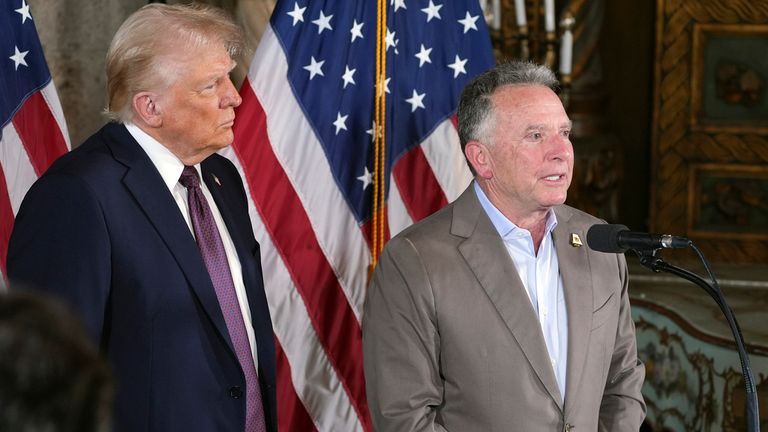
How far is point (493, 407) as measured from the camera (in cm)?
233

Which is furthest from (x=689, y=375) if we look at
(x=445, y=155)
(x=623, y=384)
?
(x=623, y=384)

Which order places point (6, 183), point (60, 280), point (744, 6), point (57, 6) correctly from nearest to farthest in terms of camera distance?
point (60, 280) → point (6, 183) → point (57, 6) → point (744, 6)

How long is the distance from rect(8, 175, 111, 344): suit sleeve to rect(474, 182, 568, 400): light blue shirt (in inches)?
35.6

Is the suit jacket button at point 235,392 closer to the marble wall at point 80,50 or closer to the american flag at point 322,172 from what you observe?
the american flag at point 322,172

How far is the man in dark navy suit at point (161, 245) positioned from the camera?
82.9 inches

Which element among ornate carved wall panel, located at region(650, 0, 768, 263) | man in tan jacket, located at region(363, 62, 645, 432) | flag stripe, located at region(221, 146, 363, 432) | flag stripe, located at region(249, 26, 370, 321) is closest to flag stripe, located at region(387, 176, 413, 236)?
flag stripe, located at region(249, 26, 370, 321)

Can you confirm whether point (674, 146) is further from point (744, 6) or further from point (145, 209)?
point (145, 209)

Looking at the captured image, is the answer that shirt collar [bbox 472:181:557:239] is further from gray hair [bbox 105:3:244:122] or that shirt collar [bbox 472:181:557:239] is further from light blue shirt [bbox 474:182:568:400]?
gray hair [bbox 105:3:244:122]

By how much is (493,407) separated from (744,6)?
4.34 m

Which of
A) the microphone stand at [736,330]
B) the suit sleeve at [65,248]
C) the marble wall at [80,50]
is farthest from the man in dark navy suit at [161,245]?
the marble wall at [80,50]

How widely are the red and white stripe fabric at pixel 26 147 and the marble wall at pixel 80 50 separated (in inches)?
35.8

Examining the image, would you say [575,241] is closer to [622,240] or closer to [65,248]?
[622,240]

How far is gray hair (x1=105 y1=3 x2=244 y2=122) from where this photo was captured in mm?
2273

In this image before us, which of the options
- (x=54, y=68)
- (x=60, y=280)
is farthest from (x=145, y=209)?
(x=54, y=68)
